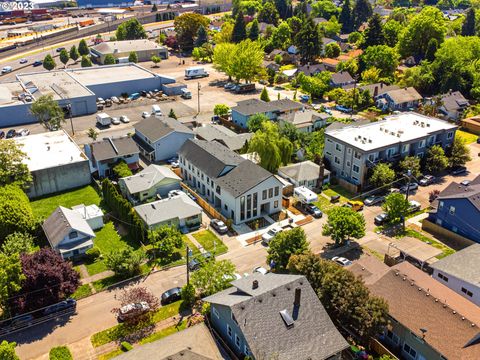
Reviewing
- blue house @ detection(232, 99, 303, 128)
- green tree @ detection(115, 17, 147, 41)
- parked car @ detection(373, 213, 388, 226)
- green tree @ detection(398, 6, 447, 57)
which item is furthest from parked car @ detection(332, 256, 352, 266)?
green tree @ detection(115, 17, 147, 41)

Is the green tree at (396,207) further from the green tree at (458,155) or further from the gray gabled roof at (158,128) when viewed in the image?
the gray gabled roof at (158,128)

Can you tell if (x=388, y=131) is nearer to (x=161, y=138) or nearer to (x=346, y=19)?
(x=161, y=138)

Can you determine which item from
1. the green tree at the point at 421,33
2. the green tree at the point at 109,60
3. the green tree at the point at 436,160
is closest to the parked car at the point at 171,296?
the green tree at the point at 436,160

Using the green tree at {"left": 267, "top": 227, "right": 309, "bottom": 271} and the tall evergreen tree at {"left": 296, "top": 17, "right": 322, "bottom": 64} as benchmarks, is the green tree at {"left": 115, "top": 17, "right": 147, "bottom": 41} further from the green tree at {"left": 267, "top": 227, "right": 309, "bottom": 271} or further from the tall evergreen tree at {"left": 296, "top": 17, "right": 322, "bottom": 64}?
the green tree at {"left": 267, "top": 227, "right": 309, "bottom": 271}

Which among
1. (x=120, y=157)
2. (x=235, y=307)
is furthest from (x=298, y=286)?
(x=120, y=157)

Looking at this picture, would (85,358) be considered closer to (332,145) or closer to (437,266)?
(437,266)

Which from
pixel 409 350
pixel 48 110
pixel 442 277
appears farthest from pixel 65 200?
pixel 442 277
